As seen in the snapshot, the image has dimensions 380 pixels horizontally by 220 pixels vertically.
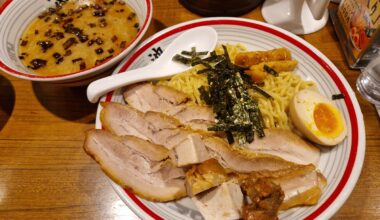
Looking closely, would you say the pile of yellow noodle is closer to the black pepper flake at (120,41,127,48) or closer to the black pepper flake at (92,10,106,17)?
the black pepper flake at (120,41,127,48)

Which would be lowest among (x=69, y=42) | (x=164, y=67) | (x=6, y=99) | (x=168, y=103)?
(x=6, y=99)

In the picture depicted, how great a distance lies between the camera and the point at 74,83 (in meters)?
1.58

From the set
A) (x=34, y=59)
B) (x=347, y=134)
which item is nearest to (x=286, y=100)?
(x=347, y=134)

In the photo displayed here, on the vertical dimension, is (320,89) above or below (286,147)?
above

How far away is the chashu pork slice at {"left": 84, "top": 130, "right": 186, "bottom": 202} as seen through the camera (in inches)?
54.1

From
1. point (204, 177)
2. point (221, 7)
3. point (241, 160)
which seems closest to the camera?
point (204, 177)

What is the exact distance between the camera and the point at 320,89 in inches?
65.0

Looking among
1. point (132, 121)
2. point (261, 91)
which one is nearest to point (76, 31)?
point (132, 121)

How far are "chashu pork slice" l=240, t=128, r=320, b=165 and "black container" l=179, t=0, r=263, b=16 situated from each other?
99cm

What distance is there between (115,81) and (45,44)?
1.71 ft

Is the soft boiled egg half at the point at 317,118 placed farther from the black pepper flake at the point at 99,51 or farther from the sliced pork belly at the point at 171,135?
→ the black pepper flake at the point at 99,51

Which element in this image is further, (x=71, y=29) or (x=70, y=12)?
(x=70, y=12)

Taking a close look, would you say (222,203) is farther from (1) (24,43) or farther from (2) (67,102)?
(1) (24,43)

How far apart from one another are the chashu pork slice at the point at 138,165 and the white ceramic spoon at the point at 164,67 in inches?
9.3
